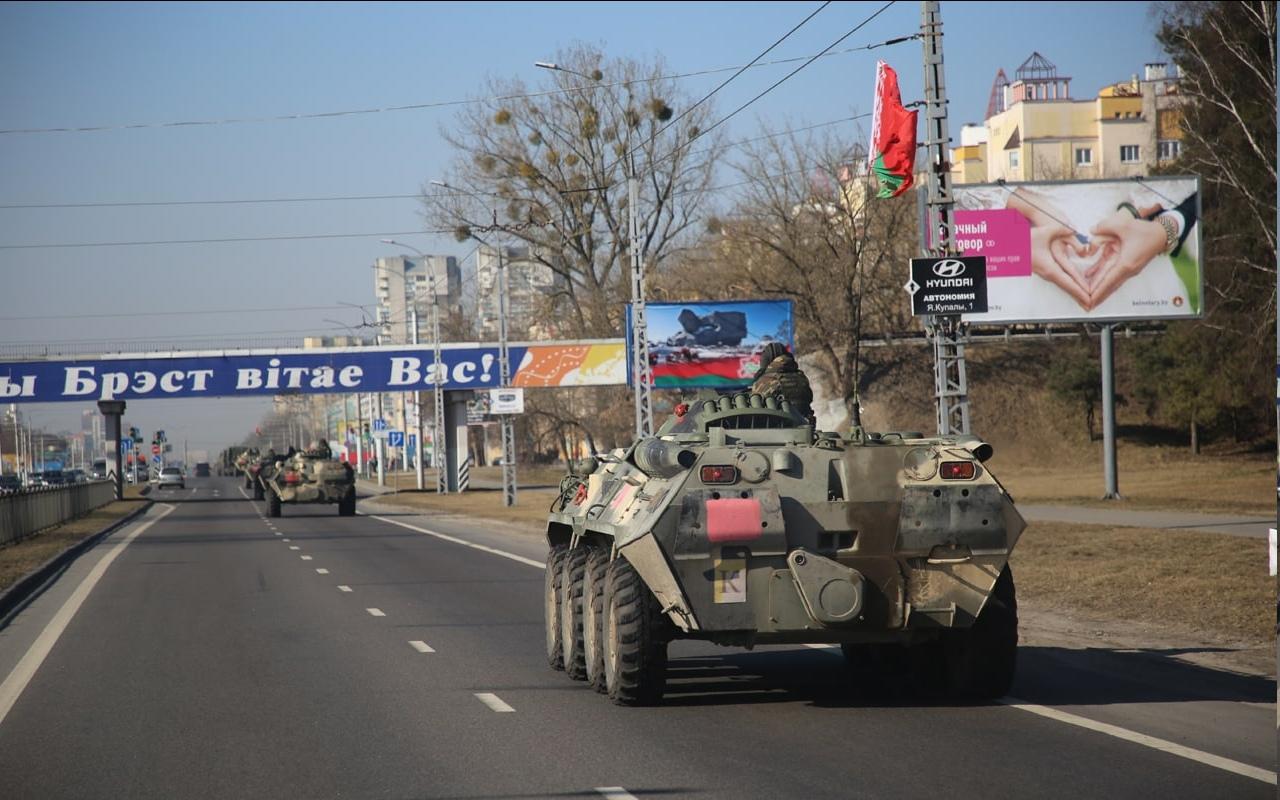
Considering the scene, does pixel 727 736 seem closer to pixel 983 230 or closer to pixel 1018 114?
pixel 983 230

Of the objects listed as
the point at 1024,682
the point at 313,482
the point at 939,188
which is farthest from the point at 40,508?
the point at 1024,682

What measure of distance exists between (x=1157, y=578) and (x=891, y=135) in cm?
690

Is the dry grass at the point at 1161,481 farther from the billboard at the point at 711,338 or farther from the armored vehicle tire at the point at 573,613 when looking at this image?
the armored vehicle tire at the point at 573,613

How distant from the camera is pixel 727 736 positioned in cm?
954

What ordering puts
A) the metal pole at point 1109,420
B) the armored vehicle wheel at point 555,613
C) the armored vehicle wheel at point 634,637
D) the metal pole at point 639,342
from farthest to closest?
the metal pole at point 1109,420, the metal pole at point 639,342, the armored vehicle wheel at point 555,613, the armored vehicle wheel at point 634,637

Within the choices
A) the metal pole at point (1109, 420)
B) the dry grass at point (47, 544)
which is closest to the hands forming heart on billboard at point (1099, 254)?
the metal pole at point (1109, 420)

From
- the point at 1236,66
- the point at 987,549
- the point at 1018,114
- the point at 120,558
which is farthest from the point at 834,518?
the point at 1018,114

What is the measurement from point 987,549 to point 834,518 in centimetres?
100

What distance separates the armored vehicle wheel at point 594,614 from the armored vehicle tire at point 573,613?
0.29 meters

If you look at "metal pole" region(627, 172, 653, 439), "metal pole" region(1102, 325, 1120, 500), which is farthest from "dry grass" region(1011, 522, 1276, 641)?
"metal pole" region(1102, 325, 1120, 500)

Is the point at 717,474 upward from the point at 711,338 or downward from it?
downward

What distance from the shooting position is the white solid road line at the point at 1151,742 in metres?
7.98

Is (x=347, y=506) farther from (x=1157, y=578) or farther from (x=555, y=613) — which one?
(x=555, y=613)

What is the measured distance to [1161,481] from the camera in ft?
145
